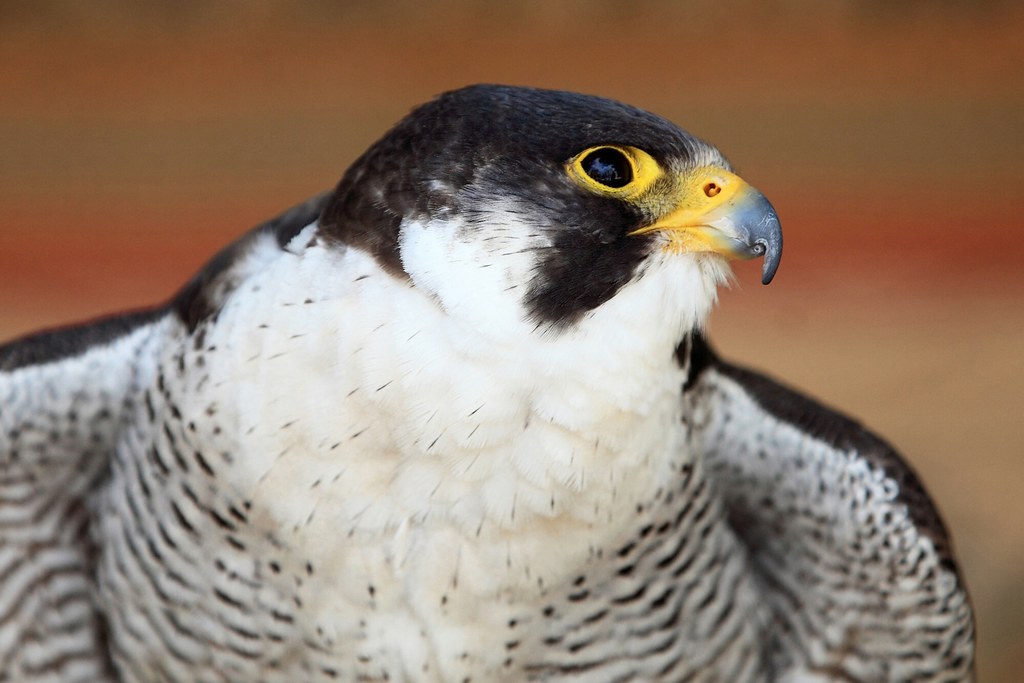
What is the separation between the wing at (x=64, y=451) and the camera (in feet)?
8.34

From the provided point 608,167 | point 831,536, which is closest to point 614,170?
point 608,167

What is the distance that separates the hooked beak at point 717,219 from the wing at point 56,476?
3.69 ft

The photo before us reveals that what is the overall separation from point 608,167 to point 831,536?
1140 mm

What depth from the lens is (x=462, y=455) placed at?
2.13 m

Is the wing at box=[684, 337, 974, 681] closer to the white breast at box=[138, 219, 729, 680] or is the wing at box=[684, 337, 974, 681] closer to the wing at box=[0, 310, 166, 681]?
the white breast at box=[138, 219, 729, 680]

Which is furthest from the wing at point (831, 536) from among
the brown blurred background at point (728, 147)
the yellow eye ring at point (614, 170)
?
the brown blurred background at point (728, 147)

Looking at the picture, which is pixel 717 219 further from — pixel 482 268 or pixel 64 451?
pixel 64 451

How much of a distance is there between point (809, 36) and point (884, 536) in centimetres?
261

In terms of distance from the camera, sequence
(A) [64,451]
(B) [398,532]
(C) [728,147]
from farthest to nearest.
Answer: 1. (C) [728,147]
2. (A) [64,451]
3. (B) [398,532]

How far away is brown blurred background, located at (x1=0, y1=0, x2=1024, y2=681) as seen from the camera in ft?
15.5

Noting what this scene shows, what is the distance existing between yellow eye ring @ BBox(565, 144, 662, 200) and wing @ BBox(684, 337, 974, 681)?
1.81 ft

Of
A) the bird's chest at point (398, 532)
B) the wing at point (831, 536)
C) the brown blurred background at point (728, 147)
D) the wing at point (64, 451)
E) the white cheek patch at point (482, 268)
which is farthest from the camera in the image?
the brown blurred background at point (728, 147)

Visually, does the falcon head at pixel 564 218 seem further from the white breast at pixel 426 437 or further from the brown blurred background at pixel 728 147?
the brown blurred background at pixel 728 147

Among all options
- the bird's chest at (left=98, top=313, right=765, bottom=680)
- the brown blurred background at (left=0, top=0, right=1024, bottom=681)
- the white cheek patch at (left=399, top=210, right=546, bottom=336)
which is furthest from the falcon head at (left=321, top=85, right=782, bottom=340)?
the brown blurred background at (left=0, top=0, right=1024, bottom=681)
